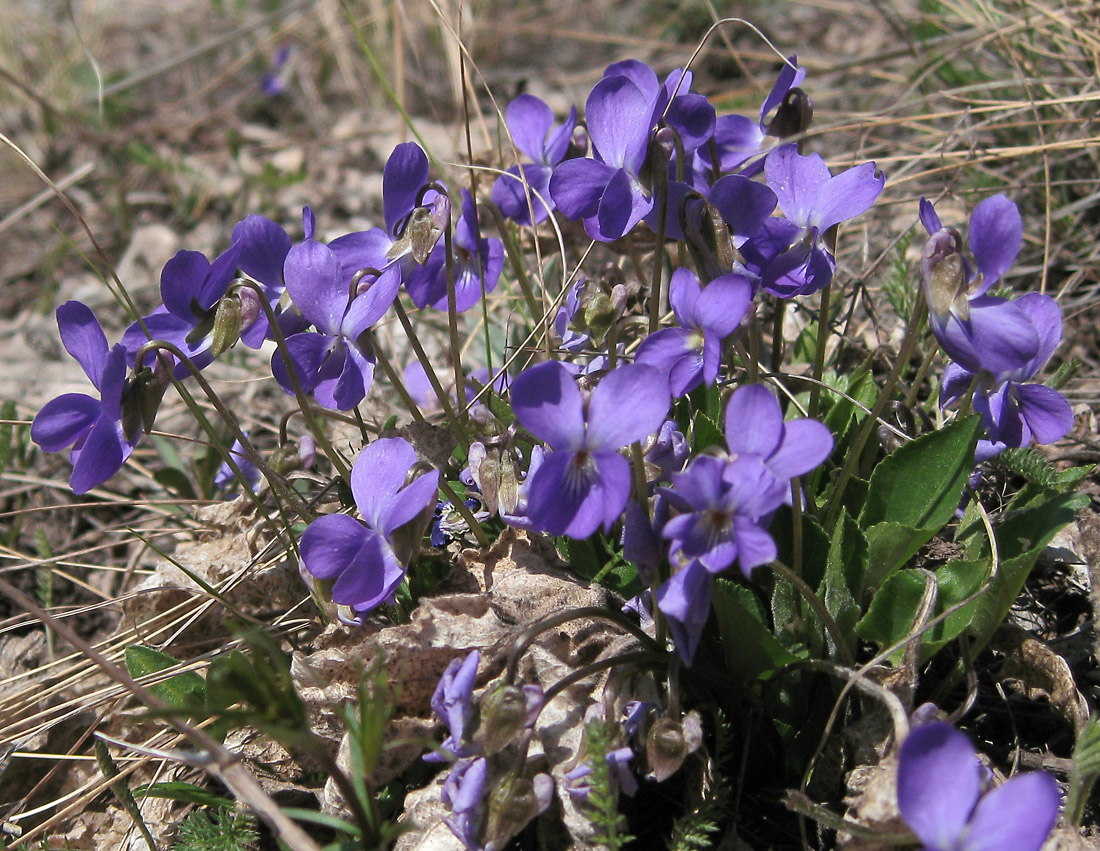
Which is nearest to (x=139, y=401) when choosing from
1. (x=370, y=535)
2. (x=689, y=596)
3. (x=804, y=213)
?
(x=370, y=535)

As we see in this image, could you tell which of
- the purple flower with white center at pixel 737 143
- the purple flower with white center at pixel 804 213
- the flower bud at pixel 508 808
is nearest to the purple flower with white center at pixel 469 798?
the flower bud at pixel 508 808

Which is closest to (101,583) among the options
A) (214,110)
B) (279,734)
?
(279,734)

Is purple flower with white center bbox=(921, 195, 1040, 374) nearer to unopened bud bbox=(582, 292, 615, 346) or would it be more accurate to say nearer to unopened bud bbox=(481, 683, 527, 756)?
unopened bud bbox=(582, 292, 615, 346)

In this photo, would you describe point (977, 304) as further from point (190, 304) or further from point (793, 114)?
point (190, 304)

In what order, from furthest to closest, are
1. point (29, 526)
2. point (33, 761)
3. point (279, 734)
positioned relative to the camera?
point (29, 526), point (33, 761), point (279, 734)

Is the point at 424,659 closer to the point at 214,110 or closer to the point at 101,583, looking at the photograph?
the point at 101,583

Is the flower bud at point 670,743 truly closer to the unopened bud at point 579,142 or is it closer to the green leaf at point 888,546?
the green leaf at point 888,546

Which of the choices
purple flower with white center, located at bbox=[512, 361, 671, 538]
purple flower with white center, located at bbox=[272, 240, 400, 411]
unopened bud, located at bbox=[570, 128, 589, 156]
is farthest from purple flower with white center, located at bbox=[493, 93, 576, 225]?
purple flower with white center, located at bbox=[512, 361, 671, 538]
